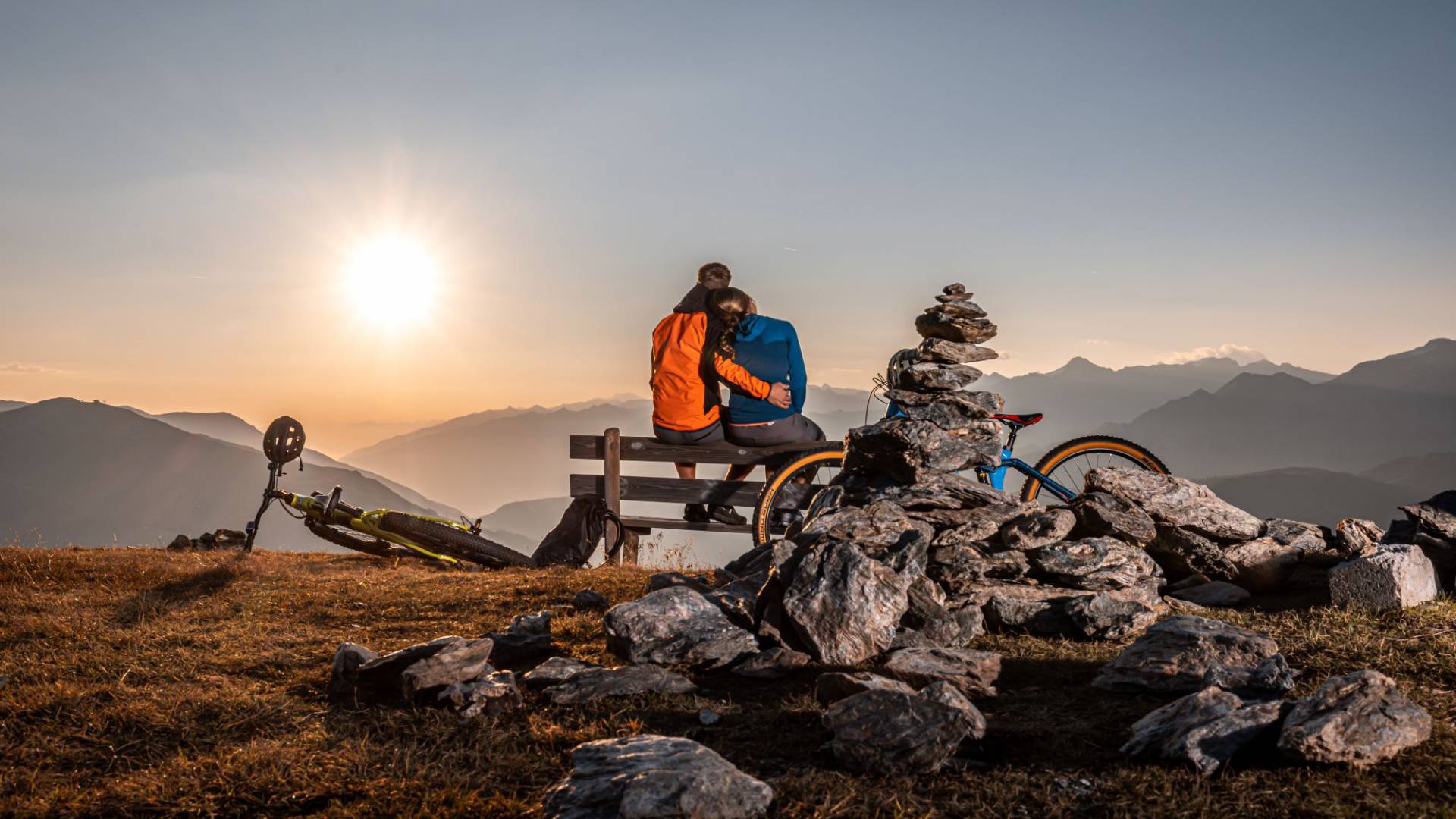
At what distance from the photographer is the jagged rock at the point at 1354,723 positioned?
15.9 feet

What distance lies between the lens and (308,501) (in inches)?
520

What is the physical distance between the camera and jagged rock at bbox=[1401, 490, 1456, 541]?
Result: 887 cm

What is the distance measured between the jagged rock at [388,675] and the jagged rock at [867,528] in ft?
10.8

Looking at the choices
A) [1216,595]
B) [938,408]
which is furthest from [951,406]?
[1216,595]

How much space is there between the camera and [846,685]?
577 cm

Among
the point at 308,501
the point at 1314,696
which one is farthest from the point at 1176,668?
the point at 308,501

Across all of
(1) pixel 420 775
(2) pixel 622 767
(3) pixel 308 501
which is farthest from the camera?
(3) pixel 308 501

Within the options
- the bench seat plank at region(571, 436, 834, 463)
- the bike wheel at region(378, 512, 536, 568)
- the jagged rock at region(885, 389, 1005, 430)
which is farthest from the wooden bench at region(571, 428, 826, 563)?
the jagged rock at region(885, 389, 1005, 430)

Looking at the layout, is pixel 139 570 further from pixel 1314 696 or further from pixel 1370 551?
pixel 1370 551

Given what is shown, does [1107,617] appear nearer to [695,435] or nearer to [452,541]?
[695,435]

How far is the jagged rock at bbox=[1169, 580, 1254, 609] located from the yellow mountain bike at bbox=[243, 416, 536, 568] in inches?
323

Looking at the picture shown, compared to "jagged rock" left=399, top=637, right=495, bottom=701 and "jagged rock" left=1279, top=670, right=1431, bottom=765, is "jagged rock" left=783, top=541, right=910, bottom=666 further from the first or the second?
"jagged rock" left=1279, top=670, right=1431, bottom=765

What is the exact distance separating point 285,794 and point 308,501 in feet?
30.2

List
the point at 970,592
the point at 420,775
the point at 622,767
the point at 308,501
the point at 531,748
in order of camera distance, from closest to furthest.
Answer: the point at 622,767 → the point at 420,775 → the point at 531,748 → the point at 970,592 → the point at 308,501
